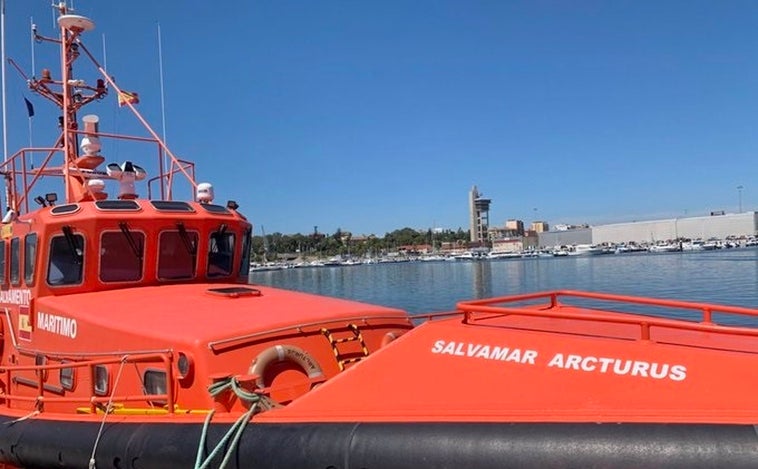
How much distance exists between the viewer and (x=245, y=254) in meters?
7.15

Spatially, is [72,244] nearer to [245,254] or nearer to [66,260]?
[66,260]

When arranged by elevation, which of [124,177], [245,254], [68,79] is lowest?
[245,254]

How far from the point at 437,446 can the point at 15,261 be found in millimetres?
5137

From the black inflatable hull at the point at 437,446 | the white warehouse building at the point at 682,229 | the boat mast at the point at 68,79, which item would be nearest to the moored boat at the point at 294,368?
the black inflatable hull at the point at 437,446

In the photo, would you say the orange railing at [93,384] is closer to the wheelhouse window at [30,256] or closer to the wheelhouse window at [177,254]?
the wheelhouse window at [30,256]

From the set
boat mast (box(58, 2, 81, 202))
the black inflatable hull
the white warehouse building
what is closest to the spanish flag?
boat mast (box(58, 2, 81, 202))

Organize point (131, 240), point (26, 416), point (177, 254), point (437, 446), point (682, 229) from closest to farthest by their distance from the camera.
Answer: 1. point (437, 446)
2. point (26, 416)
3. point (131, 240)
4. point (177, 254)
5. point (682, 229)

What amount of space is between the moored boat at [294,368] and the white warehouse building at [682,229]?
156m

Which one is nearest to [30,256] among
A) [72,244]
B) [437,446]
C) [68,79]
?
[72,244]

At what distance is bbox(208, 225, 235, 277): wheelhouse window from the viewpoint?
672 cm

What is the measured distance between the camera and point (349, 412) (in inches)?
146

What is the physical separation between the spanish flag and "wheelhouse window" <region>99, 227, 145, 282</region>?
2921 millimetres

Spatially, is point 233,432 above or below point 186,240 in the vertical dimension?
below

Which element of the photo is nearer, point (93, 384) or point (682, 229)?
point (93, 384)
